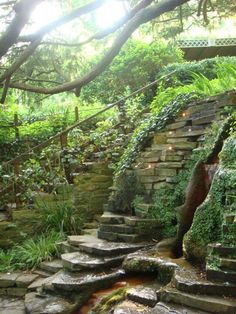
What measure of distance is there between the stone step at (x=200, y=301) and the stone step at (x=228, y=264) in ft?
0.97

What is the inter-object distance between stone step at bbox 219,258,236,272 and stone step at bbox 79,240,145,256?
1753 millimetres

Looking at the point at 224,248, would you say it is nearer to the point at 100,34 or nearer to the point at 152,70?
the point at 100,34

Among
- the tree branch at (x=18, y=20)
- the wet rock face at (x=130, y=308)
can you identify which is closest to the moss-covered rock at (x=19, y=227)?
the wet rock face at (x=130, y=308)

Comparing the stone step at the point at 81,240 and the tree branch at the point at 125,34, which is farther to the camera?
the stone step at the point at 81,240

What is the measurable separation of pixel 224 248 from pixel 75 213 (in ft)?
12.6

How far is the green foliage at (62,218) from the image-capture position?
6961 mm

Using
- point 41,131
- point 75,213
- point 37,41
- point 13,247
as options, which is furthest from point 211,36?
point 37,41

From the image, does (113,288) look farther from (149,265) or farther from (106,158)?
(106,158)

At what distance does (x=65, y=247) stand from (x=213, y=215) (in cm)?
261

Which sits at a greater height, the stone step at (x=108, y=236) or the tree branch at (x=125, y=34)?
the tree branch at (x=125, y=34)

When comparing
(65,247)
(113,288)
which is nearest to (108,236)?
(65,247)

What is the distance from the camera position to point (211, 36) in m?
14.4

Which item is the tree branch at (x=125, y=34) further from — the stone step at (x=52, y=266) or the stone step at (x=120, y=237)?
the stone step at (x=52, y=266)

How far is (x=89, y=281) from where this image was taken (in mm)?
4742
